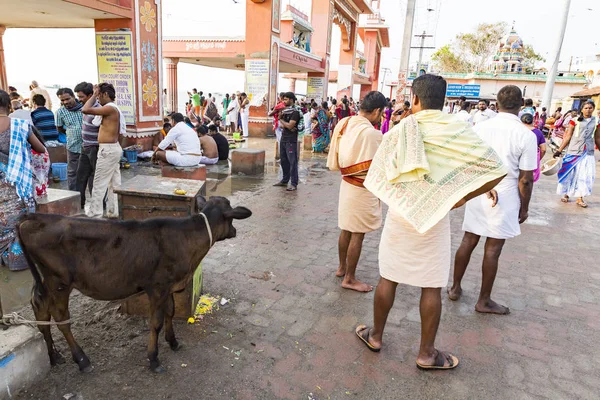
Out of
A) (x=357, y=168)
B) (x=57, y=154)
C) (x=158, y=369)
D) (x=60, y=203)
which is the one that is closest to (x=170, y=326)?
(x=158, y=369)

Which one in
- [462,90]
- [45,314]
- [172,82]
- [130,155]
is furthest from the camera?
[462,90]

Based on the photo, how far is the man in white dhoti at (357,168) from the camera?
3.52m

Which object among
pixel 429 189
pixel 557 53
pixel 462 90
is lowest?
pixel 429 189

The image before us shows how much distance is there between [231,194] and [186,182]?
149 inches

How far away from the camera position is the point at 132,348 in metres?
2.76

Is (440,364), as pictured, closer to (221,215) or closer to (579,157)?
(221,215)

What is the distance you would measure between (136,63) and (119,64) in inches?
15.4

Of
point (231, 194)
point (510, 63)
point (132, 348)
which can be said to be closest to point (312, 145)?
point (231, 194)

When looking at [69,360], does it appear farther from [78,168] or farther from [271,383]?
[78,168]

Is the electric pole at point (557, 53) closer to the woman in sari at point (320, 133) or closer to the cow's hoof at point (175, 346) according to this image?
the woman in sari at point (320, 133)

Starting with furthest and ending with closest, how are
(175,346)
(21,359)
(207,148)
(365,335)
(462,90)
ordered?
1. (462,90)
2. (207,148)
3. (365,335)
4. (175,346)
5. (21,359)

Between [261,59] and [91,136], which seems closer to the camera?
[91,136]

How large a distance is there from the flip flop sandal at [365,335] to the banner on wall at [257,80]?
13684 mm

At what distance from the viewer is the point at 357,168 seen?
3.56 m
